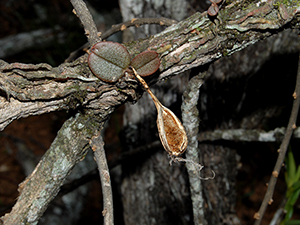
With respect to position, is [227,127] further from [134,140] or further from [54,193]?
[54,193]

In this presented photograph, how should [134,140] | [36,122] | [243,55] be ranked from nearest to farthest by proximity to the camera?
1. [243,55]
2. [134,140]
3. [36,122]

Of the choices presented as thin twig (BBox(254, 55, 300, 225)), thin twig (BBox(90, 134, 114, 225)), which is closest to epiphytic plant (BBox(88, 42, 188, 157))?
thin twig (BBox(90, 134, 114, 225))

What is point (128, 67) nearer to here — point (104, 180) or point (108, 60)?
point (108, 60)

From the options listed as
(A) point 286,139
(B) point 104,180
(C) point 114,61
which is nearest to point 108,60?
(C) point 114,61

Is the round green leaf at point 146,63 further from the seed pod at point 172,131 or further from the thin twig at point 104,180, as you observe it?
the thin twig at point 104,180

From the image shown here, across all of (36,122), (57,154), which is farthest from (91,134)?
(36,122)

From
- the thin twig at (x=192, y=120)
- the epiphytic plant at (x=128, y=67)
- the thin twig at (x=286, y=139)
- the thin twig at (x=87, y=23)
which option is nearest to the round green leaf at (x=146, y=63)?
the epiphytic plant at (x=128, y=67)

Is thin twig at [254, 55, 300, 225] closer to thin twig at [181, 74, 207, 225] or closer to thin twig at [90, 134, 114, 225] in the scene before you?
thin twig at [181, 74, 207, 225]
